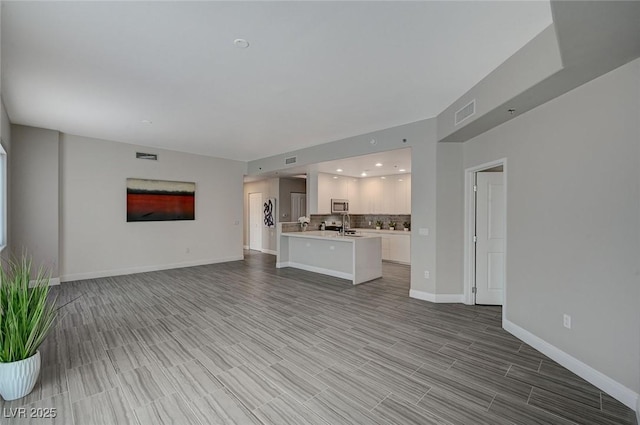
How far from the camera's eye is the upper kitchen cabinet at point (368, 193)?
26.6ft

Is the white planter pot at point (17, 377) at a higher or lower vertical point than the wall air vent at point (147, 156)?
lower

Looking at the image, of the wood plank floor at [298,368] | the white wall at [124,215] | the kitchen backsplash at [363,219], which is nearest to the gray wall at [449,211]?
the wood plank floor at [298,368]

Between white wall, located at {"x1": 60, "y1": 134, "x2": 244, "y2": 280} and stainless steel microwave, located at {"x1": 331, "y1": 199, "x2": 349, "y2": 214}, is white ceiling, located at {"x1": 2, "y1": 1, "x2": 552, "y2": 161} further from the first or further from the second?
stainless steel microwave, located at {"x1": 331, "y1": 199, "x2": 349, "y2": 214}

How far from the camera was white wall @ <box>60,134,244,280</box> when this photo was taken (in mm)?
5695

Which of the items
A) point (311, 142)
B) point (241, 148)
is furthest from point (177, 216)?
point (311, 142)

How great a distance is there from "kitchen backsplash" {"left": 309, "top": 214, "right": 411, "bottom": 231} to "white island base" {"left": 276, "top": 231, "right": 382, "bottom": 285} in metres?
0.89

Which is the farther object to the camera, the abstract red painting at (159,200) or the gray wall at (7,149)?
the abstract red painting at (159,200)

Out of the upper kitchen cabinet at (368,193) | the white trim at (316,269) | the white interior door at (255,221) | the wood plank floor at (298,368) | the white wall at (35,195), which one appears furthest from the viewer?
the white interior door at (255,221)

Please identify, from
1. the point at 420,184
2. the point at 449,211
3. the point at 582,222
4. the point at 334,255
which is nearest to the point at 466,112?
the point at 420,184

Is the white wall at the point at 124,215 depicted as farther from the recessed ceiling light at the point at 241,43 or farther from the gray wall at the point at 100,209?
the recessed ceiling light at the point at 241,43

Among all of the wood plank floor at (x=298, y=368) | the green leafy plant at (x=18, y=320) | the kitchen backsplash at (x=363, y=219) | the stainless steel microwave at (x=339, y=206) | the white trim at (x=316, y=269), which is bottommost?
the wood plank floor at (x=298, y=368)

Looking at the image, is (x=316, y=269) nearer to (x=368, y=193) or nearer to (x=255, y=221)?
(x=368, y=193)

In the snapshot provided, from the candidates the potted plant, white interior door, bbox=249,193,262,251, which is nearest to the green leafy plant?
the potted plant

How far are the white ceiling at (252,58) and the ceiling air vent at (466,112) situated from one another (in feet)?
0.65
